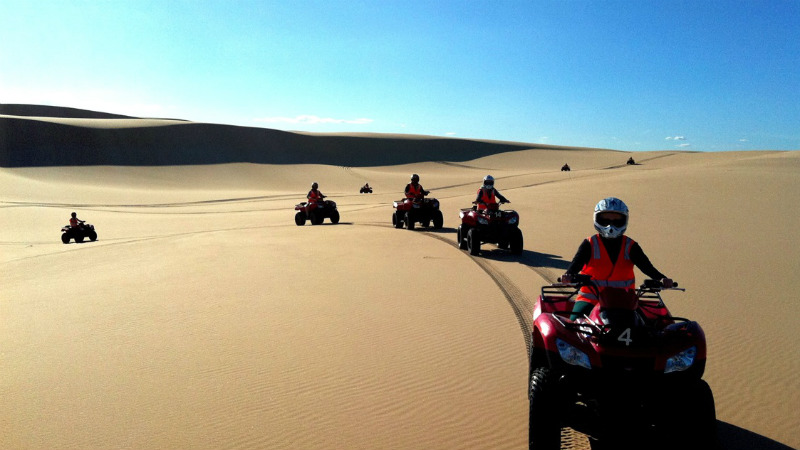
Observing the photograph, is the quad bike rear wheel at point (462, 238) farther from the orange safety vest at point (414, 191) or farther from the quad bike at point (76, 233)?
the quad bike at point (76, 233)

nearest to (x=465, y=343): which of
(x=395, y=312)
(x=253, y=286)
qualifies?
(x=395, y=312)

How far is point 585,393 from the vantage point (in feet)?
11.3

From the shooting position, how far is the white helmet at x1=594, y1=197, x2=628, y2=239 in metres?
4.10

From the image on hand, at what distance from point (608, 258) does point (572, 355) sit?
103cm

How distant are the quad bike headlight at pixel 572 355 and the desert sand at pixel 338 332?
2.89ft

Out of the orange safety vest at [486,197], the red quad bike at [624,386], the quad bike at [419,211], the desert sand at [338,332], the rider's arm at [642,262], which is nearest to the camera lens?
the red quad bike at [624,386]

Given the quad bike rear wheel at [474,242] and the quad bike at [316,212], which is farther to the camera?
the quad bike at [316,212]

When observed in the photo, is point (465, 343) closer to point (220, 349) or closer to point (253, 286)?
point (220, 349)

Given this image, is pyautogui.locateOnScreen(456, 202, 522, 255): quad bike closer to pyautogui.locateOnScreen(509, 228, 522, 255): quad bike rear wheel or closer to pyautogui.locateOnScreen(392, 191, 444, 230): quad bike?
pyautogui.locateOnScreen(509, 228, 522, 255): quad bike rear wheel

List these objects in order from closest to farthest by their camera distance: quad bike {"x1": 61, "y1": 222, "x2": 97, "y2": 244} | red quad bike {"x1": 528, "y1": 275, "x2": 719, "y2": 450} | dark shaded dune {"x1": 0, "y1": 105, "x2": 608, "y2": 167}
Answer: red quad bike {"x1": 528, "y1": 275, "x2": 719, "y2": 450} < quad bike {"x1": 61, "y1": 222, "x2": 97, "y2": 244} < dark shaded dune {"x1": 0, "y1": 105, "x2": 608, "y2": 167}

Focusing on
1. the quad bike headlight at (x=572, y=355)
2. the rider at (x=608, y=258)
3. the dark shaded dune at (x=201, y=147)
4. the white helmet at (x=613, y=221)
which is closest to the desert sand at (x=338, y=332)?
the quad bike headlight at (x=572, y=355)

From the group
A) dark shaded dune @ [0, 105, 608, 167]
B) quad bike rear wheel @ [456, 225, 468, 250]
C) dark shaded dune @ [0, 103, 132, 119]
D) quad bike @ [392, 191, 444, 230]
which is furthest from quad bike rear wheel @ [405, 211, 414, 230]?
dark shaded dune @ [0, 103, 132, 119]

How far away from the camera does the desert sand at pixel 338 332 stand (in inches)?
172

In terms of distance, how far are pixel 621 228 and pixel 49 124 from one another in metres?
65.9
